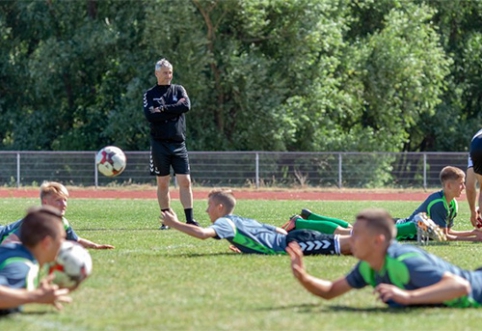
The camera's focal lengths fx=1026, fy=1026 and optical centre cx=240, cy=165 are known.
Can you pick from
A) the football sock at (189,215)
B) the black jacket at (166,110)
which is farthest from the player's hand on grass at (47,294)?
the black jacket at (166,110)

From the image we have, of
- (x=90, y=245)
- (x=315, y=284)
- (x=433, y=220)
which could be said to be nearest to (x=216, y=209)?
(x=90, y=245)

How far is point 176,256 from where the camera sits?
1088 centimetres

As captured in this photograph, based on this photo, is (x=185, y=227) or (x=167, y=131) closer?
(x=185, y=227)

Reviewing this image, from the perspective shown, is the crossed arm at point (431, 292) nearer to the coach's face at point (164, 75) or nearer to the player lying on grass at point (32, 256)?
the player lying on grass at point (32, 256)

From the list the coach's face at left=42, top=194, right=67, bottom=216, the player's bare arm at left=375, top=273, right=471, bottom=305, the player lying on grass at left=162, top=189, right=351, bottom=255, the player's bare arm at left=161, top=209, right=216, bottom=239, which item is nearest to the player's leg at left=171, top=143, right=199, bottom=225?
the player lying on grass at left=162, top=189, right=351, bottom=255

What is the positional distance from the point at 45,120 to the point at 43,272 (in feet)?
101

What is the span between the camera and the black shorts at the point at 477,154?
482 inches

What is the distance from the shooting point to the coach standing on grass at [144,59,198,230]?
1476 cm

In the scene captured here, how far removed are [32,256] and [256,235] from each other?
3727 mm

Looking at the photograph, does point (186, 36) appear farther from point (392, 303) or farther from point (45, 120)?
point (392, 303)

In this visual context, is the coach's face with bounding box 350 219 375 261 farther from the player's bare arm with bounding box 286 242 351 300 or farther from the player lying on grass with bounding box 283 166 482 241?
the player lying on grass with bounding box 283 166 482 241

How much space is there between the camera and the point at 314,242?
34.7ft

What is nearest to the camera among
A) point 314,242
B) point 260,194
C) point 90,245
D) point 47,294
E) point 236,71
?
point 47,294

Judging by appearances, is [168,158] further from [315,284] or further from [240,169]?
[240,169]
